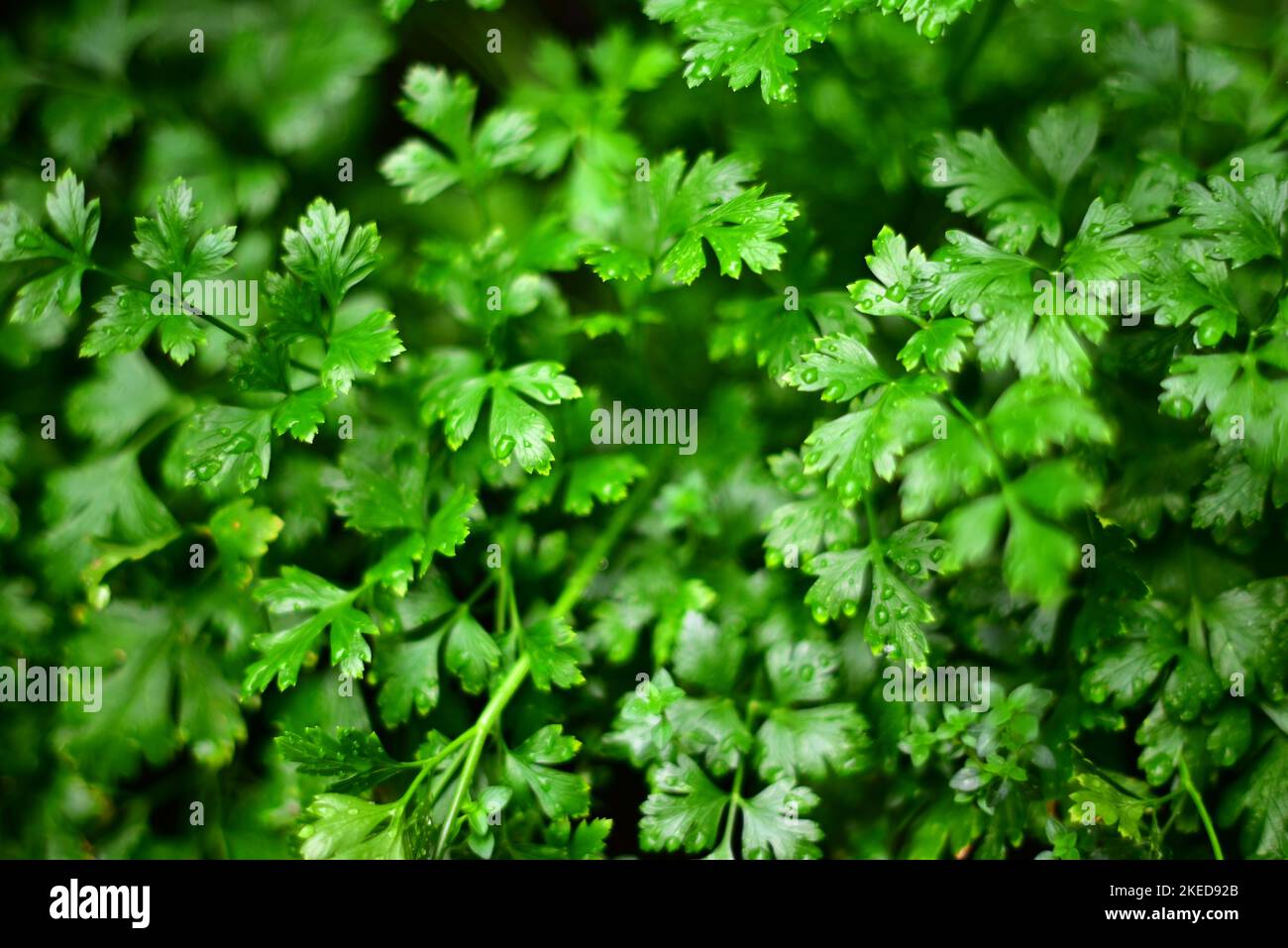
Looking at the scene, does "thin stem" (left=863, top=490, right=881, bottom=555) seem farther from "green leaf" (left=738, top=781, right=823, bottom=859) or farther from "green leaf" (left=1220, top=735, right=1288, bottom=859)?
"green leaf" (left=1220, top=735, right=1288, bottom=859)

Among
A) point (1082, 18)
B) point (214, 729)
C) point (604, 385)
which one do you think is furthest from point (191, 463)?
point (1082, 18)

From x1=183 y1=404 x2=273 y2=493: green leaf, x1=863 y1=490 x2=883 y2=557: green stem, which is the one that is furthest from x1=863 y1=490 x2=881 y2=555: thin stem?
x1=183 y1=404 x2=273 y2=493: green leaf

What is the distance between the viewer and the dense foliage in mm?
1069

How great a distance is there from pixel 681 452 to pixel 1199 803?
76cm

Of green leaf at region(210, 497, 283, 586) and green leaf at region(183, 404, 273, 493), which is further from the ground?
green leaf at region(183, 404, 273, 493)

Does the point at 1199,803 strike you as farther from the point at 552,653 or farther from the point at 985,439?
the point at 552,653

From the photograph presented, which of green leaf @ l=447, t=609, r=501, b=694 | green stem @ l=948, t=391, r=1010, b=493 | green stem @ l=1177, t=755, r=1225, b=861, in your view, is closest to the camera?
green stem @ l=948, t=391, r=1010, b=493

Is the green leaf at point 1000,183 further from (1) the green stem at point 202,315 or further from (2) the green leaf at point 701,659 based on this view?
(1) the green stem at point 202,315

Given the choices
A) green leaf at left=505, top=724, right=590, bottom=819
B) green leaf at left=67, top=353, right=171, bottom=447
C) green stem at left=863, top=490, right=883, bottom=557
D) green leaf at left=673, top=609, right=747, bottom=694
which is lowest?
green leaf at left=505, top=724, right=590, bottom=819

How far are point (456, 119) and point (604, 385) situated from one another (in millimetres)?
432

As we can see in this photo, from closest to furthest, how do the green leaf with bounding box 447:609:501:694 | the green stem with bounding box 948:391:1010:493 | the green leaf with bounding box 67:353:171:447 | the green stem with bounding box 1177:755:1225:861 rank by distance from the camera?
the green stem with bounding box 948:391:1010:493, the green stem with bounding box 1177:755:1225:861, the green leaf with bounding box 447:609:501:694, the green leaf with bounding box 67:353:171:447

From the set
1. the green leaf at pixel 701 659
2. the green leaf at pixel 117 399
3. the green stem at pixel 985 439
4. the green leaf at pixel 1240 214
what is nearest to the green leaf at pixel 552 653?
the green leaf at pixel 701 659

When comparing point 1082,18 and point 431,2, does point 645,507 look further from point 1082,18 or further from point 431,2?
point 431,2
